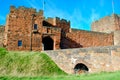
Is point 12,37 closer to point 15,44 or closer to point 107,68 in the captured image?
point 15,44

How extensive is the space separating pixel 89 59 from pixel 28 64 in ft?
20.1

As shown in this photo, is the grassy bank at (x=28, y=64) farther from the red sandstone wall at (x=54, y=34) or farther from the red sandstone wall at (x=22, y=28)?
the red sandstone wall at (x=54, y=34)

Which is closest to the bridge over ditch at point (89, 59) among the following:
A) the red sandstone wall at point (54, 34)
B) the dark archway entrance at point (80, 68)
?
the dark archway entrance at point (80, 68)

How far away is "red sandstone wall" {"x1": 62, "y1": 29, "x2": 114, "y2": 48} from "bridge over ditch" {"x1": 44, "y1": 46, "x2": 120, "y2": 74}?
776 centimetres

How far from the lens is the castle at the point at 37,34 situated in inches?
970

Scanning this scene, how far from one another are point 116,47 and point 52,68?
6996 millimetres

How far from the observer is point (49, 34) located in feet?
87.1

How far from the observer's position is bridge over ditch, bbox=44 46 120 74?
17422mm

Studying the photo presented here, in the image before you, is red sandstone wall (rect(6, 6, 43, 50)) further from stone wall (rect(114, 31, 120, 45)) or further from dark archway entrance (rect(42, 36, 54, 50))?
stone wall (rect(114, 31, 120, 45))

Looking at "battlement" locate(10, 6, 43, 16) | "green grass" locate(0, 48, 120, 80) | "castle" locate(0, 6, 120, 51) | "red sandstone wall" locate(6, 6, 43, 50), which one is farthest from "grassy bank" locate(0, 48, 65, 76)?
"battlement" locate(10, 6, 43, 16)

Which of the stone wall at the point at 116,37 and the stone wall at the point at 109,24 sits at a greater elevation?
the stone wall at the point at 109,24

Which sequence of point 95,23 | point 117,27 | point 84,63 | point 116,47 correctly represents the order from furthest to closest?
point 95,23
point 117,27
point 84,63
point 116,47

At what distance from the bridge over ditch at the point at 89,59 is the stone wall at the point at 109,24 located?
711 inches

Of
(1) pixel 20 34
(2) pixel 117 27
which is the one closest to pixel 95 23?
(2) pixel 117 27
